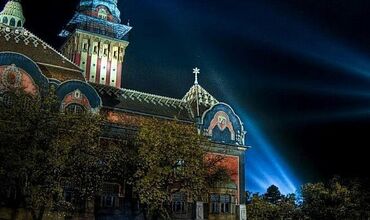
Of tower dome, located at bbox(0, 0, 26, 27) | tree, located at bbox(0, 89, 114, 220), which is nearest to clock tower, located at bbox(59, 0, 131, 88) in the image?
tower dome, located at bbox(0, 0, 26, 27)

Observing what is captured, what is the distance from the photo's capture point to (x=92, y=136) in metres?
37.2

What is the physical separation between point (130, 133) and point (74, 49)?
58.2ft

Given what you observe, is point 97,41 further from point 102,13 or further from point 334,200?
point 334,200

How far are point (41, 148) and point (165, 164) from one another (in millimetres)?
10995

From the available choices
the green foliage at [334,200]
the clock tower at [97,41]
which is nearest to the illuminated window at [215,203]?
the green foliage at [334,200]

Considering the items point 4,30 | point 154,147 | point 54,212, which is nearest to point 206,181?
point 154,147

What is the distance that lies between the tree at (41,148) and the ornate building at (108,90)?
5750 mm

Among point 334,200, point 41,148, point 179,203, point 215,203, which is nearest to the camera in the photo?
point 41,148

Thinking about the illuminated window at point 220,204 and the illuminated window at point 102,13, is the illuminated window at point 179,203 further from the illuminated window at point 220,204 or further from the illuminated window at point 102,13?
the illuminated window at point 102,13

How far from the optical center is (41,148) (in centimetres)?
3522

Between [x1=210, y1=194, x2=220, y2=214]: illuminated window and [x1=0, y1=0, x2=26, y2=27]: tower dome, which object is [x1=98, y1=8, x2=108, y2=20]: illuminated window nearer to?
[x1=0, y1=0, x2=26, y2=27]: tower dome

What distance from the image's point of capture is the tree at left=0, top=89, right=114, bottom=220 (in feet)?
109

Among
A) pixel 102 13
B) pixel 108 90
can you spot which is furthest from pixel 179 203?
pixel 102 13

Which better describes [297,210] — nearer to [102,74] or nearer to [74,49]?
[102,74]
